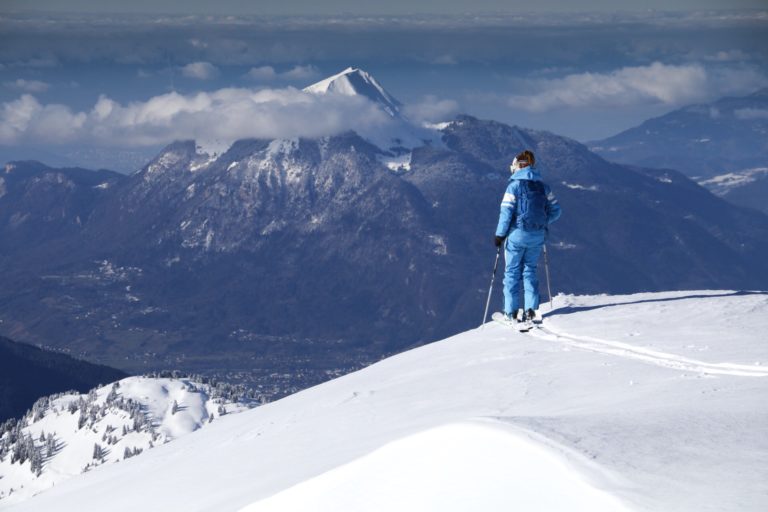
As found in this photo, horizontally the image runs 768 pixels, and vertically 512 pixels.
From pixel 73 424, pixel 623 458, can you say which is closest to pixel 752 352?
pixel 623 458

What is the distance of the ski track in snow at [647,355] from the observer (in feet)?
70.8

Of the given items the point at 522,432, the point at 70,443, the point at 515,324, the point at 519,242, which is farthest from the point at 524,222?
the point at 70,443

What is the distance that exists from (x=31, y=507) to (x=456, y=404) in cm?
1307

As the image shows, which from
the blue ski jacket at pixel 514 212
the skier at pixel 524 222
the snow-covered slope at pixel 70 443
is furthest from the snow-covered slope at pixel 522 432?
the snow-covered slope at pixel 70 443

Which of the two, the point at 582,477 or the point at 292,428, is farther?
the point at 292,428

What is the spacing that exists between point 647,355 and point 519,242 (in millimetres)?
5915

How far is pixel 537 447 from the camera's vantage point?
14.4 m

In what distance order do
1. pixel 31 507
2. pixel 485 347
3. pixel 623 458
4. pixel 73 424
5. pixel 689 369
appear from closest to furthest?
pixel 623 458
pixel 689 369
pixel 31 507
pixel 485 347
pixel 73 424

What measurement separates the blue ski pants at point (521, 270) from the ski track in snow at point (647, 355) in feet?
3.64

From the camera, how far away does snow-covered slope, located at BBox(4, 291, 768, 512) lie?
13555 millimetres

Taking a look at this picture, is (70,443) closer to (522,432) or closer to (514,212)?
(514,212)

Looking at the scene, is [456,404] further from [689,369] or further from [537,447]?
[537,447]

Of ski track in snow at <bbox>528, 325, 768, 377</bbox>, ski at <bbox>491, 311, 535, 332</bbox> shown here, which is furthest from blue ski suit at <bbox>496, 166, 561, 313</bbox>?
ski track in snow at <bbox>528, 325, 768, 377</bbox>

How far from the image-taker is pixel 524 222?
28.7 meters
